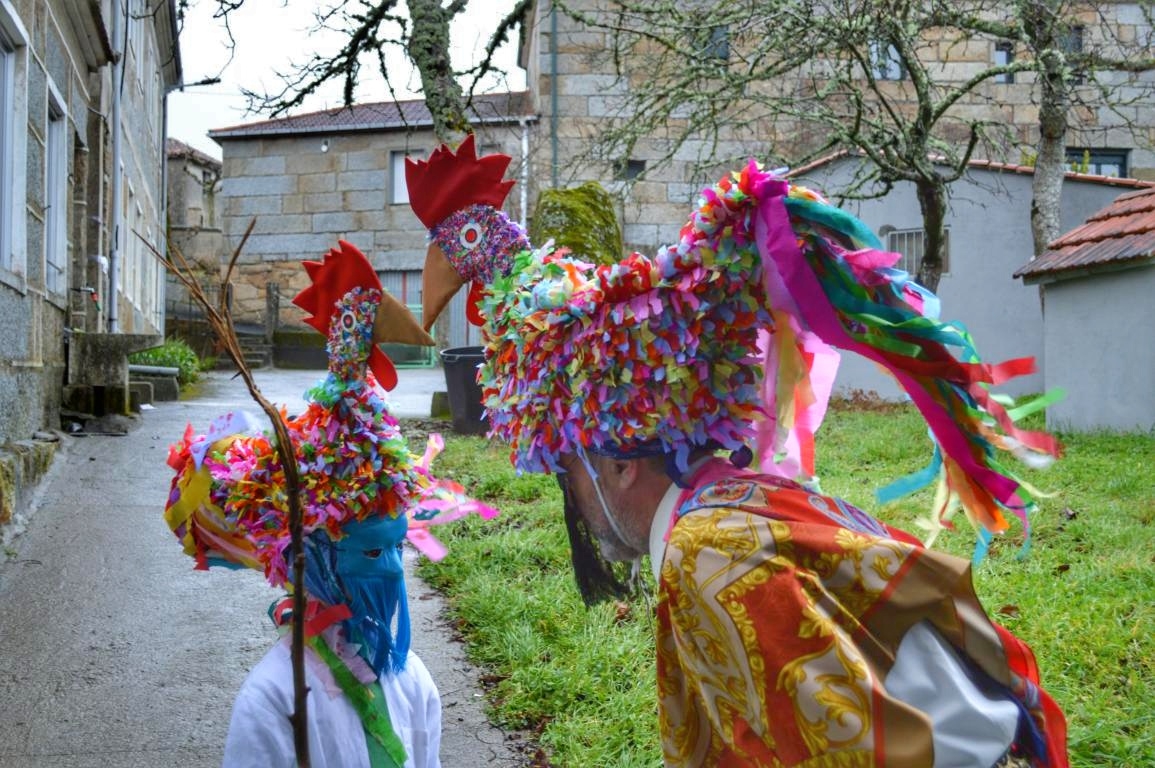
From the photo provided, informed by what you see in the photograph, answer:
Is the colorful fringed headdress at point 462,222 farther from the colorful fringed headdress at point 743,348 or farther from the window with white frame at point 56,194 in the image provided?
the window with white frame at point 56,194

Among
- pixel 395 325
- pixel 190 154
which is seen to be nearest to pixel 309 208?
pixel 190 154

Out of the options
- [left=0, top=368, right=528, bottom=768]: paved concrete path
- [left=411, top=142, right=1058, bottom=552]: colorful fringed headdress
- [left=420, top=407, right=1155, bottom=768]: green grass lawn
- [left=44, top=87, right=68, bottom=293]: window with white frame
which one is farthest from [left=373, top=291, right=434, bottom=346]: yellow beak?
[left=44, top=87, right=68, bottom=293]: window with white frame

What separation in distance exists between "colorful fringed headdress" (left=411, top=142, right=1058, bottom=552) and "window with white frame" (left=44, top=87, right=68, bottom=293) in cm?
762

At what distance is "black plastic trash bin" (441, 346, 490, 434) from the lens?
9836 mm

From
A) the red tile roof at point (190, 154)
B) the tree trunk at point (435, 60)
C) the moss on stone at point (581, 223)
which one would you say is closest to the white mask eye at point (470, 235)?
the moss on stone at point (581, 223)

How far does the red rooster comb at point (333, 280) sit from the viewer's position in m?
2.82

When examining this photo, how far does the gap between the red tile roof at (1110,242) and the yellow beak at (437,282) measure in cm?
731

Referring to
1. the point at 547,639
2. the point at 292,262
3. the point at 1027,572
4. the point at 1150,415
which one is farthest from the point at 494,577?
the point at 292,262

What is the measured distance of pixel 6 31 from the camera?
6605mm

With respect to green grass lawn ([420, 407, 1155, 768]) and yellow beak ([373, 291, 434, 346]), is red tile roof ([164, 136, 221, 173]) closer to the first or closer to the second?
green grass lawn ([420, 407, 1155, 768])

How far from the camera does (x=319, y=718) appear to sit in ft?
8.80

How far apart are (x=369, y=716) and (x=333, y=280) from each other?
1.10 metres

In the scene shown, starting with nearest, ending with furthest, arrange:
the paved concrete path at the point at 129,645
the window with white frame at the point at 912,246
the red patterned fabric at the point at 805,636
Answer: the red patterned fabric at the point at 805,636 → the paved concrete path at the point at 129,645 → the window with white frame at the point at 912,246

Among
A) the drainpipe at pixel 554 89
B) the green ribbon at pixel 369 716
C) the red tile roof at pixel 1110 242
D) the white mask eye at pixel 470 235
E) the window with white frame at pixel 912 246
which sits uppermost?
the drainpipe at pixel 554 89
